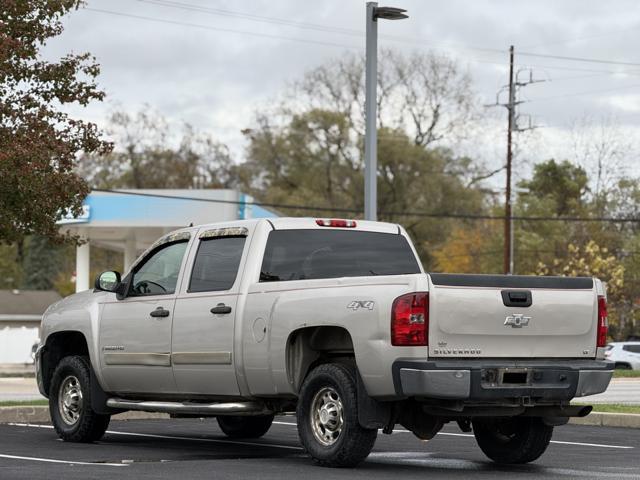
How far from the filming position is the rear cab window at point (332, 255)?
1213cm

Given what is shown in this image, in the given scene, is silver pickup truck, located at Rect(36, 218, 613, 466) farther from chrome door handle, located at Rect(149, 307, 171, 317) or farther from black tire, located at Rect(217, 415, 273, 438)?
black tire, located at Rect(217, 415, 273, 438)

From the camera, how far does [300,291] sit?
11211 millimetres

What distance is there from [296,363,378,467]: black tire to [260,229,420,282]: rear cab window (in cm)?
129

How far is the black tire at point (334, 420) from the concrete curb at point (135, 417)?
6.60 meters

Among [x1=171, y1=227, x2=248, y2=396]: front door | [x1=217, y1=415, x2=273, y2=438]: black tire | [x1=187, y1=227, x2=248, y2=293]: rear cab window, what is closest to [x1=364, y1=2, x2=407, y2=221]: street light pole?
[x1=217, y1=415, x2=273, y2=438]: black tire

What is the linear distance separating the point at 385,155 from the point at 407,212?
11.3 feet

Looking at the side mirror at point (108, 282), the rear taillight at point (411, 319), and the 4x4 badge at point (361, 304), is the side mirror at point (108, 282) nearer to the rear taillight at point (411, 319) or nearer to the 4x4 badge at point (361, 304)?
the 4x4 badge at point (361, 304)

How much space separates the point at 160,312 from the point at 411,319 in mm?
3166

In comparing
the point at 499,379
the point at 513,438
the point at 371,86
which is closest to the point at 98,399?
the point at 513,438

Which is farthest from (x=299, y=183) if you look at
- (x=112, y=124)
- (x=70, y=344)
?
(x=70, y=344)

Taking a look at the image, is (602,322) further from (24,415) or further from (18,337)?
(18,337)

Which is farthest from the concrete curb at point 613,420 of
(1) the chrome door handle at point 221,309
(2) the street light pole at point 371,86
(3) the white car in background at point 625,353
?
(3) the white car in background at point 625,353

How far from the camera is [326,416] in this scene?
1098 cm

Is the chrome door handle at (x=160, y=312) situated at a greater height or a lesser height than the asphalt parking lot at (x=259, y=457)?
greater
